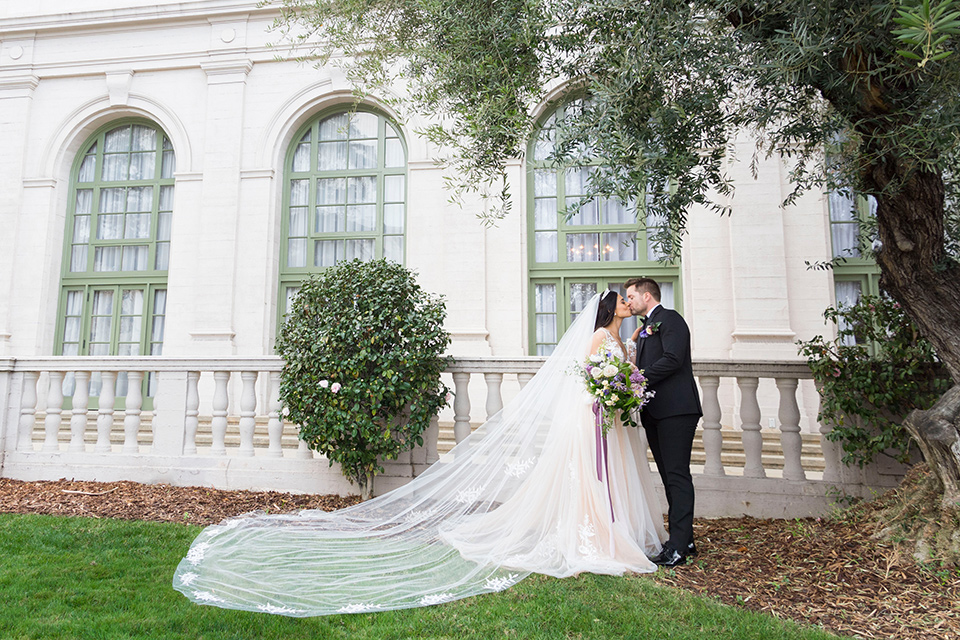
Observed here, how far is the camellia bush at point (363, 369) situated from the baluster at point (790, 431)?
328 centimetres

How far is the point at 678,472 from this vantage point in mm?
4305

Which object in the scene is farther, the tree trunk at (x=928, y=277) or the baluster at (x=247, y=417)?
the baluster at (x=247, y=417)

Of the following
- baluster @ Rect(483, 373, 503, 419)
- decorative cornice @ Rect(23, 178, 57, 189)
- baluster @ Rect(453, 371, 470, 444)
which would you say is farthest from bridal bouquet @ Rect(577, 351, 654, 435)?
decorative cornice @ Rect(23, 178, 57, 189)

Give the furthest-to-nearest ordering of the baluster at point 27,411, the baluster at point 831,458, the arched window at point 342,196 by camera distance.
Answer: the arched window at point 342,196, the baluster at point 27,411, the baluster at point 831,458

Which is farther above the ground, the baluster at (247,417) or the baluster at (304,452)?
the baluster at (247,417)

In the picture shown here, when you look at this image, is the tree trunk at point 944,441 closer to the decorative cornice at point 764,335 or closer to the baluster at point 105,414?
the decorative cornice at point 764,335

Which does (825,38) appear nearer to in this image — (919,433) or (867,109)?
(867,109)

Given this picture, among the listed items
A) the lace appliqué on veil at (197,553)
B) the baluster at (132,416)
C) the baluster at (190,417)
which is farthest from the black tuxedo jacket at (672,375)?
the baluster at (132,416)

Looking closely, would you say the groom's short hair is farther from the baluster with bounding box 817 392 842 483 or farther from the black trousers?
the baluster with bounding box 817 392 842 483

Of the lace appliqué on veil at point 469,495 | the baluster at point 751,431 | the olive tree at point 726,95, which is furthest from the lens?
the baluster at point 751,431

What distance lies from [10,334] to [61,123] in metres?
4.39

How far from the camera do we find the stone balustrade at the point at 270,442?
5.43m

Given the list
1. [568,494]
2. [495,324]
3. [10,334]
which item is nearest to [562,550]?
[568,494]

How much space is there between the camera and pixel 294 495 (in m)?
6.13
